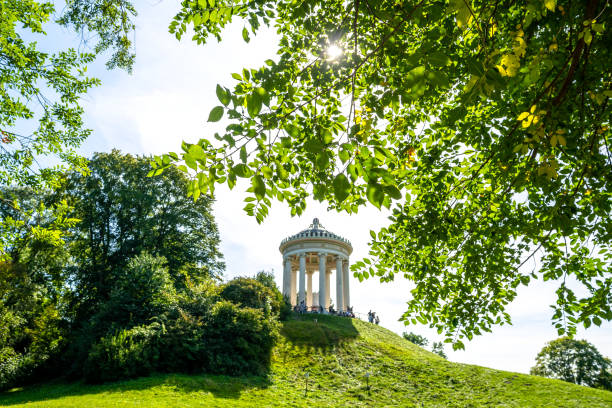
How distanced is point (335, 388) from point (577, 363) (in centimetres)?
3837

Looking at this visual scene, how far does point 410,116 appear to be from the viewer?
5922mm

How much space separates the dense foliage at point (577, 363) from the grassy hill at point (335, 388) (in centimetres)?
2989

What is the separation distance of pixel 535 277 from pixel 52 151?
9.14 metres

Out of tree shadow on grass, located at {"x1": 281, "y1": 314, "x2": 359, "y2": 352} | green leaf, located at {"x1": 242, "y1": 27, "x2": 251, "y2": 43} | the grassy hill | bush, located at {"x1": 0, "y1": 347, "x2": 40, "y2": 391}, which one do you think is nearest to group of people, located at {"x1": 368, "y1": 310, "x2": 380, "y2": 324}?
tree shadow on grass, located at {"x1": 281, "y1": 314, "x2": 359, "y2": 352}

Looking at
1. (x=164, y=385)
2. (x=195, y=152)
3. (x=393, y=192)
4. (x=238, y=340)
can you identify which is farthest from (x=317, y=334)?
(x=393, y=192)

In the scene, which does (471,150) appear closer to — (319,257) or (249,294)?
(249,294)

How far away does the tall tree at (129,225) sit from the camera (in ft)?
78.7

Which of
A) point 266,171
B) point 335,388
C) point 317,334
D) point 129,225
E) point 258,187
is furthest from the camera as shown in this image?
point 129,225

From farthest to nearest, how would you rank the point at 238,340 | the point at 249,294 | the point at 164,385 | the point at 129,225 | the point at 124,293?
the point at 129,225 → the point at 249,294 → the point at 124,293 → the point at 238,340 → the point at 164,385

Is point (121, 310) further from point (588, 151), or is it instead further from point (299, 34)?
point (588, 151)

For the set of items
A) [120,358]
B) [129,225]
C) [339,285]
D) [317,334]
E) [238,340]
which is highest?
[129,225]

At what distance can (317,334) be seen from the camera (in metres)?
22.5

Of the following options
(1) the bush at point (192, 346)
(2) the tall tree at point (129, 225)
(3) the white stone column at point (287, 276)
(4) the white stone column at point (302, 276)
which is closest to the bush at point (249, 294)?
(1) the bush at point (192, 346)

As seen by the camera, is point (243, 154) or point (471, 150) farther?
point (471, 150)
